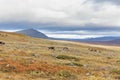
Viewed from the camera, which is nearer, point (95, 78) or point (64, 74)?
point (95, 78)

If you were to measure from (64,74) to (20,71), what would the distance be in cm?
520

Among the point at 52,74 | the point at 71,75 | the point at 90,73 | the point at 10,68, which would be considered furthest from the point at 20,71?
the point at 90,73

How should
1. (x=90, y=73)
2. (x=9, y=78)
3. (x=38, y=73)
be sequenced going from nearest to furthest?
(x=9, y=78)
(x=38, y=73)
(x=90, y=73)

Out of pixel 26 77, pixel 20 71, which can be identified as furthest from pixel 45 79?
pixel 20 71

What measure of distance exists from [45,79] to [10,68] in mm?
6147

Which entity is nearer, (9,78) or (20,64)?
(9,78)

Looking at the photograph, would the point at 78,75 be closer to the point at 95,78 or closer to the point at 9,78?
the point at 95,78

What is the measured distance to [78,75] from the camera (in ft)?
117

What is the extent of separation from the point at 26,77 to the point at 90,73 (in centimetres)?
867

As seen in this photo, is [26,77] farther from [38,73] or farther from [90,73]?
[90,73]

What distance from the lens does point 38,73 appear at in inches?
1375

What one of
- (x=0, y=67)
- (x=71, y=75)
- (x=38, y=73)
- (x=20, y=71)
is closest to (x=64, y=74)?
(x=71, y=75)

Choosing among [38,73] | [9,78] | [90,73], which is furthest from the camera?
[90,73]

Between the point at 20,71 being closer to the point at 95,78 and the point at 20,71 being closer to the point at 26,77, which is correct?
the point at 26,77
